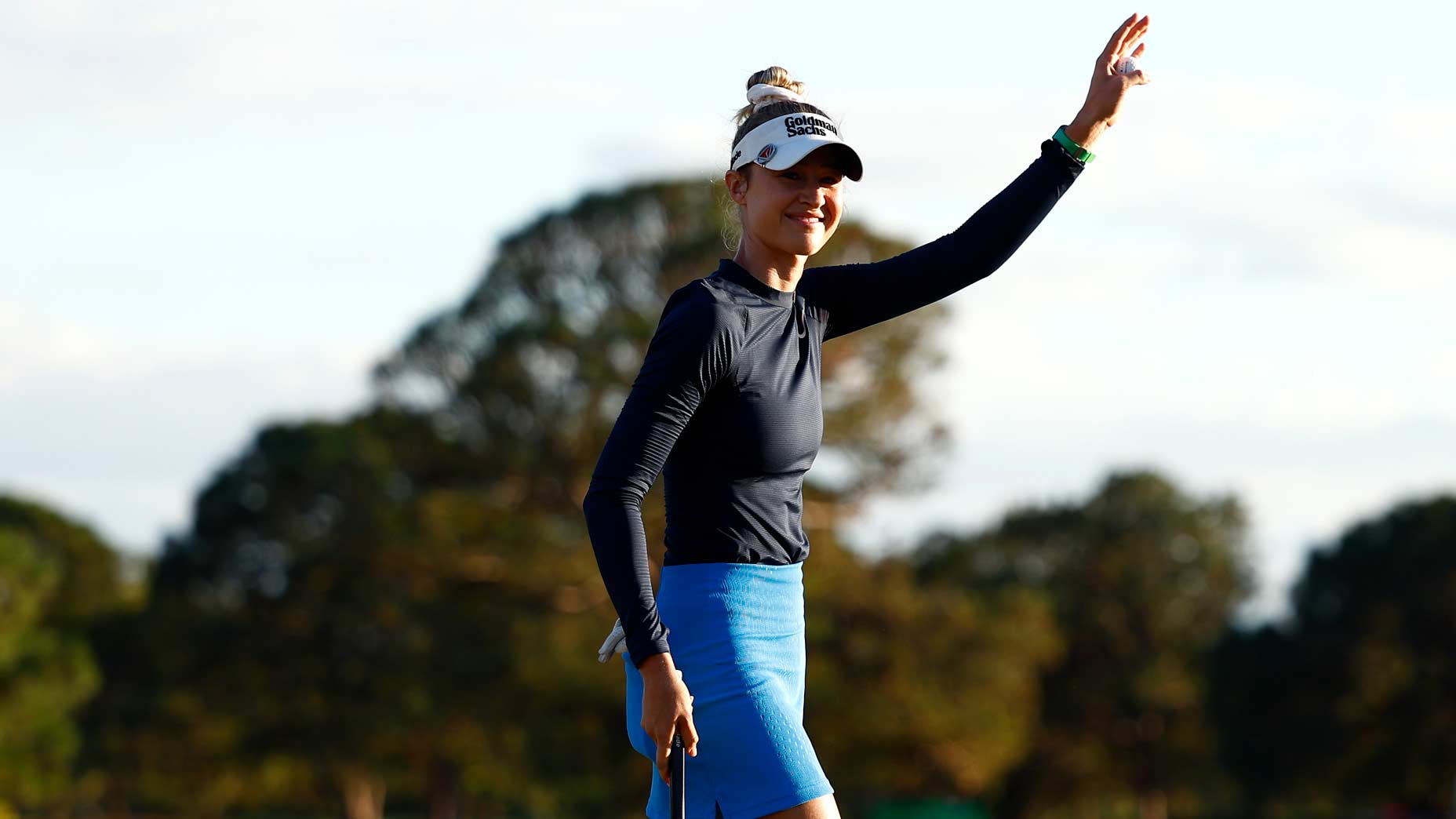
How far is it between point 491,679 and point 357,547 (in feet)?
15.6

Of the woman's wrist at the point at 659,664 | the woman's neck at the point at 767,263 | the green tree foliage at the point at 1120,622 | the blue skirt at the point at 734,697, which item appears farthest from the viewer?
the green tree foliage at the point at 1120,622

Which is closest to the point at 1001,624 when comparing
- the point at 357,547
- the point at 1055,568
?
the point at 357,547

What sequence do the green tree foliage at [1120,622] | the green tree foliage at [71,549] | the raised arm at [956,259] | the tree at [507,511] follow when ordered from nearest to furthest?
the raised arm at [956,259] → the tree at [507,511] → the green tree foliage at [1120,622] → the green tree foliage at [71,549]

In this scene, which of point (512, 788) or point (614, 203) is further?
point (512, 788)

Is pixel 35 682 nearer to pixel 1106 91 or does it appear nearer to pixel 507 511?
pixel 507 511

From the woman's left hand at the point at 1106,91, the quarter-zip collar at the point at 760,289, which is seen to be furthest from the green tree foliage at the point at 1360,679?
the quarter-zip collar at the point at 760,289

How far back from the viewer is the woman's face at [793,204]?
4.30 m

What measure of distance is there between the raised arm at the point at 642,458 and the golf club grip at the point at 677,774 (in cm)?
20

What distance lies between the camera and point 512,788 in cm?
4738

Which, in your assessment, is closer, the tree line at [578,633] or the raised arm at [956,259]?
the raised arm at [956,259]

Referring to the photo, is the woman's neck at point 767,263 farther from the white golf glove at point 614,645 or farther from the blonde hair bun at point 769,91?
the white golf glove at point 614,645

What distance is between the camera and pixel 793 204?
4309mm

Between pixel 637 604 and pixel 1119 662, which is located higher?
pixel 1119 662

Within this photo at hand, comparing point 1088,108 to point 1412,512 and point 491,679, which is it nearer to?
point 491,679
